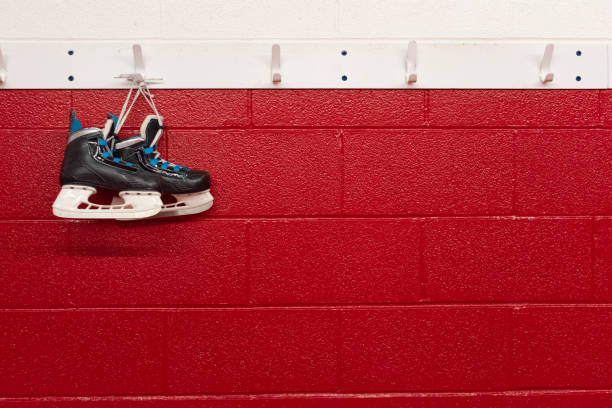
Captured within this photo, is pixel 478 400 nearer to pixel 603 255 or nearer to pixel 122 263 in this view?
pixel 603 255

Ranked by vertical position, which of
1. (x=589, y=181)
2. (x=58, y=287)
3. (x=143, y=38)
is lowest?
(x=58, y=287)

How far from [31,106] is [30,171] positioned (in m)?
0.17

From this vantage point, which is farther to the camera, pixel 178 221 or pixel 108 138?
pixel 178 221

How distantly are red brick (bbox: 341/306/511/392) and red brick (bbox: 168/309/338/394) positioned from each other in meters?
0.07

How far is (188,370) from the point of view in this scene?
1.23 metres

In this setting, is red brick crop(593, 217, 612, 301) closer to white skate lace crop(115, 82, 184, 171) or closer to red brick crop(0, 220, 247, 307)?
red brick crop(0, 220, 247, 307)

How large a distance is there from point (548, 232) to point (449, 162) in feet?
1.10

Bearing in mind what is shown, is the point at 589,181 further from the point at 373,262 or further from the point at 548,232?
the point at 373,262

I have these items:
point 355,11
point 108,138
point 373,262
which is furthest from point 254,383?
point 355,11

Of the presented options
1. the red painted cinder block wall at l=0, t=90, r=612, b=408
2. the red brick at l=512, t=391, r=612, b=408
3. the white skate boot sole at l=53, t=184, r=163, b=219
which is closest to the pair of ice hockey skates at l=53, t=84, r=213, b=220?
the white skate boot sole at l=53, t=184, r=163, b=219

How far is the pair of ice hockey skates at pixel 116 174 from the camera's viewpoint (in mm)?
1095

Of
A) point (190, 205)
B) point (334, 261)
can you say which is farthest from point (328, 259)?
point (190, 205)

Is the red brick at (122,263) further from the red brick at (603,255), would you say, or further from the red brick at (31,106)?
the red brick at (603,255)

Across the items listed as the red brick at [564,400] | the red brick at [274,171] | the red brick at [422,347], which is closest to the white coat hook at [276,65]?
the red brick at [274,171]
